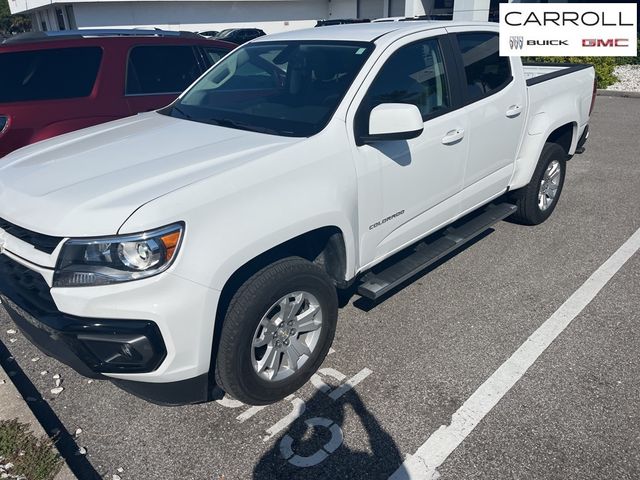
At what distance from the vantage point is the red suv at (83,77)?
4660 millimetres

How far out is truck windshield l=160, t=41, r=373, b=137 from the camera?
313cm

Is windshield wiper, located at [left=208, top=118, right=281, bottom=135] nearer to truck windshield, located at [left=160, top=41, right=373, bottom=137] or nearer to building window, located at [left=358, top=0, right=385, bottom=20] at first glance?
truck windshield, located at [left=160, top=41, right=373, bottom=137]

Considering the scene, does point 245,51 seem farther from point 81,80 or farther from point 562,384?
point 562,384

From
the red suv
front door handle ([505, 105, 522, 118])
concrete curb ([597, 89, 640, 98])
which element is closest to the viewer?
front door handle ([505, 105, 522, 118])

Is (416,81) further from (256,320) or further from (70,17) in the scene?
(70,17)

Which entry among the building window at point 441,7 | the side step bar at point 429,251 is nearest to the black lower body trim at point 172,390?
the side step bar at point 429,251

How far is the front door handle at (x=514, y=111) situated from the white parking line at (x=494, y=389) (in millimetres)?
1451

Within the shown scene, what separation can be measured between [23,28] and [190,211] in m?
56.9

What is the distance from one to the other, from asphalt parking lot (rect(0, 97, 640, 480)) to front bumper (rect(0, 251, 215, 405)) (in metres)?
0.38

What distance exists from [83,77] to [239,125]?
106 inches

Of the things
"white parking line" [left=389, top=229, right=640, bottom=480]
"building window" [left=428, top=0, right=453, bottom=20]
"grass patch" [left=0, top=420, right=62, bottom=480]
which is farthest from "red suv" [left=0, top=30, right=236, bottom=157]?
"building window" [left=428, top=0, right=453, bottom=20]

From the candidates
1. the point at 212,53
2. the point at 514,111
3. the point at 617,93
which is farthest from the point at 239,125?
the point at 617,93

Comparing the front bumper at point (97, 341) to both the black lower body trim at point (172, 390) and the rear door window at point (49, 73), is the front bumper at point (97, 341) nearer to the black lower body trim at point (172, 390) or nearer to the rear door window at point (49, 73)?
the black lower body trim at point (172, 390)

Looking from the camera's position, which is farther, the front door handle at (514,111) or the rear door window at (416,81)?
the front door handle at (514,111)
